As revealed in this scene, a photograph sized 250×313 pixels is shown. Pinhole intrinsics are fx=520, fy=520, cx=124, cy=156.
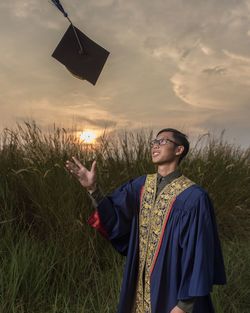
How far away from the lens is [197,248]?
112 inches

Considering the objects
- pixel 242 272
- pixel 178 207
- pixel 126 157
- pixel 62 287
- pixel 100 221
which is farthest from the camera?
pixel 126 157

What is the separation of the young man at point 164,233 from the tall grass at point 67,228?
123 centimetres

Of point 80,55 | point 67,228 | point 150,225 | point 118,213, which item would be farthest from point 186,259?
point 67,228

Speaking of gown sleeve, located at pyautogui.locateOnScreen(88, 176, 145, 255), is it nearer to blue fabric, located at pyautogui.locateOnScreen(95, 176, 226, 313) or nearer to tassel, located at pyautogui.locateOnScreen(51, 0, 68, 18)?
blue fabric, located at pyautogui.locateOnScreen(95, 176, 226, 313)

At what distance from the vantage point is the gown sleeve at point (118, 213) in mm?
3182

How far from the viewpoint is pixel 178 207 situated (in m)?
2.99

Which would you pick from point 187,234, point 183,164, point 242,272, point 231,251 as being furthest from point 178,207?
point 183,164

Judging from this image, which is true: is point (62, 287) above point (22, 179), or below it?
below

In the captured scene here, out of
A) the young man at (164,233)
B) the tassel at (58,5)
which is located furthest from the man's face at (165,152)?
the tassel at (58,5)

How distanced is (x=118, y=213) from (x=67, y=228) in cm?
232

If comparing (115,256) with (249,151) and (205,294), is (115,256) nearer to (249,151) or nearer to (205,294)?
(205,294)

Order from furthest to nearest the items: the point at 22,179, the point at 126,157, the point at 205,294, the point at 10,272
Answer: the point at 126,157 < the point at 22,179 < the point at 10,272 < the point at 205,294

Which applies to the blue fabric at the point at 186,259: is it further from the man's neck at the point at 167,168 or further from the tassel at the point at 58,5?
the tassel at the point at 58,5

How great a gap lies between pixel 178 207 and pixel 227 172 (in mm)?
4793
